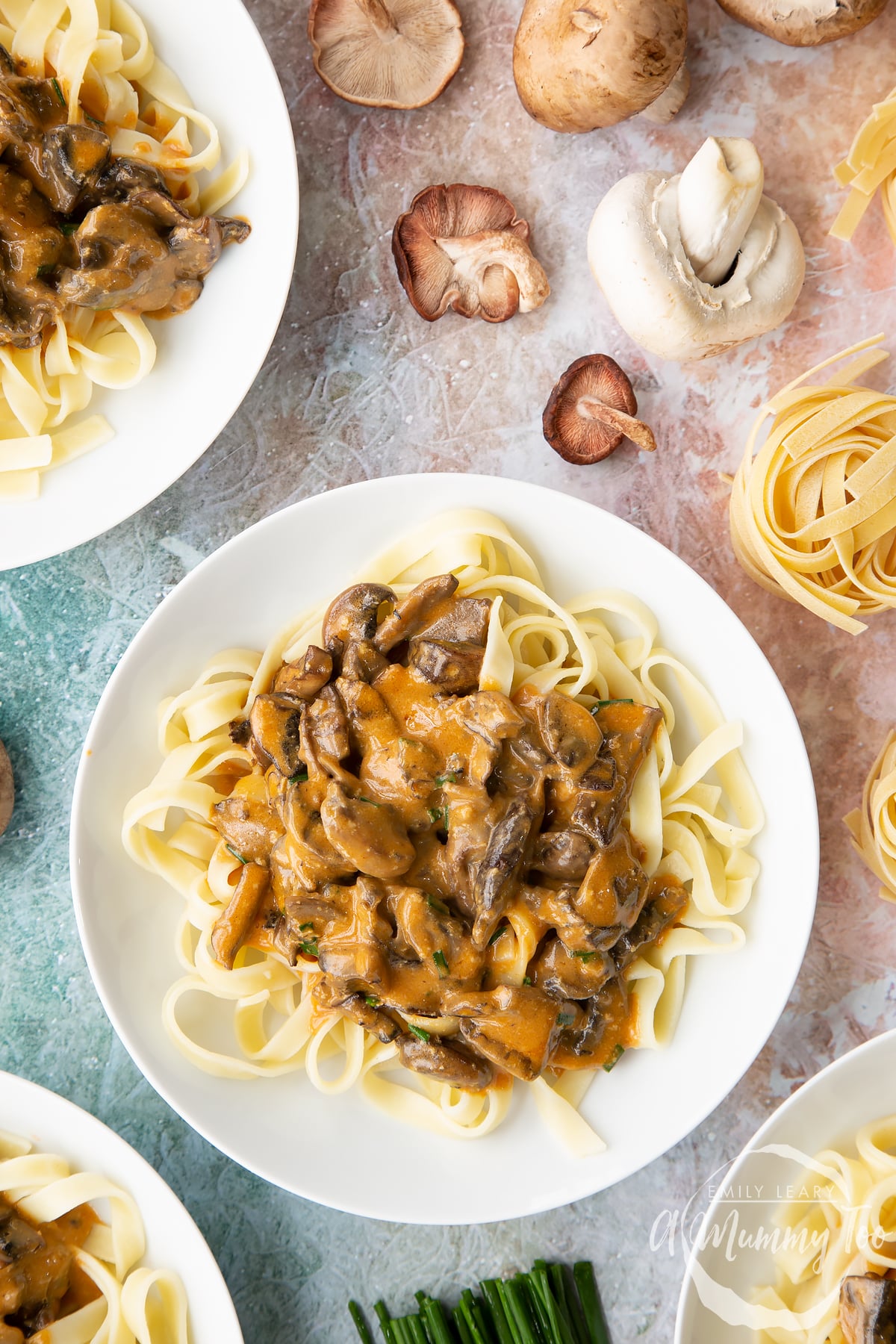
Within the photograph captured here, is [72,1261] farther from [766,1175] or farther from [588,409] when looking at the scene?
[588,409]

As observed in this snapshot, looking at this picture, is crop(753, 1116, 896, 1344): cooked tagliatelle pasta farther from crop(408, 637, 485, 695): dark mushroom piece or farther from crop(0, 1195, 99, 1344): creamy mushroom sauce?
crop(0, 1195, 99, 1344): creamy mushroom sauce

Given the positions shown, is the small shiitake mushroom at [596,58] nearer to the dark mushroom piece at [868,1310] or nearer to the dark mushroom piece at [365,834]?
the dark mushroom piece at [365,834]

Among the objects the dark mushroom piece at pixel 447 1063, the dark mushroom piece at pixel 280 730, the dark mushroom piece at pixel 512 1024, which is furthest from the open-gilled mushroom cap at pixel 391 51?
the dark mushroom piece at pixel 447 1063

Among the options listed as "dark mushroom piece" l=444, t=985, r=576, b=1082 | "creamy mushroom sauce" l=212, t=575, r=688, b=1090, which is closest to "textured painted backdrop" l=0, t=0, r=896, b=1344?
"creamy mushroom sauce" l=212, t=575, r=688, b=1090

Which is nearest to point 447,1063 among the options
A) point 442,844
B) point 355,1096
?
point 355,1096

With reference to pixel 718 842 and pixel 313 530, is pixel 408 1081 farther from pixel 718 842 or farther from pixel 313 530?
pixel 313 530

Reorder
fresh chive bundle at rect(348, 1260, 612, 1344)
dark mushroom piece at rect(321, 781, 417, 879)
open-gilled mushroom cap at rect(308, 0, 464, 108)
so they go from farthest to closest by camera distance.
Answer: fresh chive bundle at rect(348, 1260, 612, 1344), open-gilled mushroom cap at rect(308, 0, 464, 108), dark mushroom piece at rect(321, 781, 417, 879)

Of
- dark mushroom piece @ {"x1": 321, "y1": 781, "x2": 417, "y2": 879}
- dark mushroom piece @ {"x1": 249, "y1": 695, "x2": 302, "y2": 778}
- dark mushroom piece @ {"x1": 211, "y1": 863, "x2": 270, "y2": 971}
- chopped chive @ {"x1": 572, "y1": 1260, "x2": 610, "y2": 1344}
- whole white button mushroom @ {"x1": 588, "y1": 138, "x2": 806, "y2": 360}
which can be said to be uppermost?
whole white button mushroom @ {"x1": 588, "y1": 138, "x2": 806, "y2": 360}

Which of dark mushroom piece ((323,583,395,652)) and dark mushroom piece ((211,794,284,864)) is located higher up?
dark mushroom piece ((323,583,395,652))
